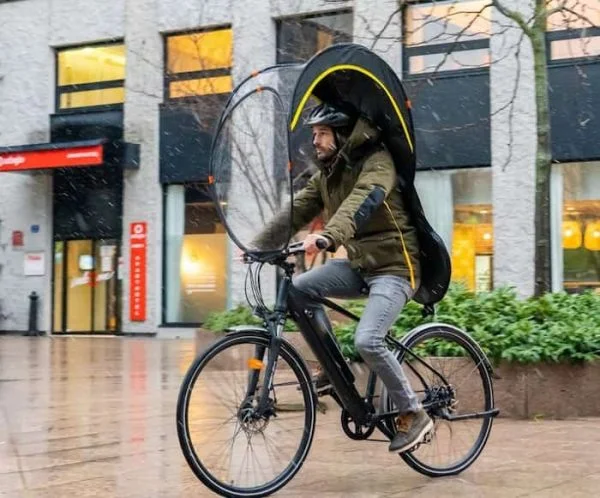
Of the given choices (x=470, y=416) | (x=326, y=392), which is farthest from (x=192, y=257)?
(x=326, y=392)

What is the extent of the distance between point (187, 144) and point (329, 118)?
1759 centimetres

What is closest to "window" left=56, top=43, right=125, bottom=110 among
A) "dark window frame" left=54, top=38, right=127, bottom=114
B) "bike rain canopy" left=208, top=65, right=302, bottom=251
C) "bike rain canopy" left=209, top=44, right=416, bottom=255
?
"dark window frame" left=54, top=38, right=127, bottom=114

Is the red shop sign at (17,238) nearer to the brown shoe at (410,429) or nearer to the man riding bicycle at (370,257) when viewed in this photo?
the man riding bicycle at (370,257)

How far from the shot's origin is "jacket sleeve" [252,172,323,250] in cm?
527

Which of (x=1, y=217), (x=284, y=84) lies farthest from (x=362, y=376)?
(x=1, y=217)

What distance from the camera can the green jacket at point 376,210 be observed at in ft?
17.0

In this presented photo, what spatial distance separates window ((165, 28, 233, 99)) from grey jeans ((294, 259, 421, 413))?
1616 centimetres

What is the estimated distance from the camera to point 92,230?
78.6 feet

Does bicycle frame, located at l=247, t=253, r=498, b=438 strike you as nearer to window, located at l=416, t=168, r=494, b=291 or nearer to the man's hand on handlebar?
the man's hand on handlebar

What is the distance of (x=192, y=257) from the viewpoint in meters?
22.9

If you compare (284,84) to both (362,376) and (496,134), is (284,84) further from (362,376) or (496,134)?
(496,134)

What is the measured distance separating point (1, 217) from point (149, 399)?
1654 cm

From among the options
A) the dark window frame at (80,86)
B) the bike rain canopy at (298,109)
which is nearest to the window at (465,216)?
the dark window frame at (80,86)

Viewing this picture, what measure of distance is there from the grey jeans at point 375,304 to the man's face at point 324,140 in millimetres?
586
